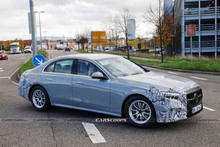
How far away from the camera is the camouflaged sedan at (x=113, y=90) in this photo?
211 inches

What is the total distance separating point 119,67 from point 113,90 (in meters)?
0.81

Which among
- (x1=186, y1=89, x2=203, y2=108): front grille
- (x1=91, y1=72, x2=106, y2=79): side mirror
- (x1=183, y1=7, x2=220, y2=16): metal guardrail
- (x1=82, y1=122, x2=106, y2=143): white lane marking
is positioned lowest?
(x1=82, y1=122, x2=106, y2=143): white lane marking

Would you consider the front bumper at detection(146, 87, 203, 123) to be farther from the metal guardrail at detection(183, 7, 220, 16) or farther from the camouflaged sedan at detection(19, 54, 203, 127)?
the metal guardrail at detection(183, 7, 220, 16)

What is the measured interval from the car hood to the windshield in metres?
0.28

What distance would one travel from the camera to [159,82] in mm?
5637

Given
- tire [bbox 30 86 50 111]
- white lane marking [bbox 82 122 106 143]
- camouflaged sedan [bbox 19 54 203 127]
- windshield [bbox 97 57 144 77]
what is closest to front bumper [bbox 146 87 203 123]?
camouflaged sedan [bbox 19 54 203 127]

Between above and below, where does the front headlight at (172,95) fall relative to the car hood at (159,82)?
below

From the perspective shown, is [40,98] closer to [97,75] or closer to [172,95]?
[97,75]

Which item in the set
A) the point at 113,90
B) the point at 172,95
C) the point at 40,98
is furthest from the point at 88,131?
the point at 40,98

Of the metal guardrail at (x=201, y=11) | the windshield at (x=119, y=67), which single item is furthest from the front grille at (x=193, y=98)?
the metal guardrail at (x=201, y=11)

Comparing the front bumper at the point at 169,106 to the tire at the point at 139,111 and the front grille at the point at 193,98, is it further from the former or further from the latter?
the tire at the point at 139,111

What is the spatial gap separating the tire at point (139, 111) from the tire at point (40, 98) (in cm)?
242

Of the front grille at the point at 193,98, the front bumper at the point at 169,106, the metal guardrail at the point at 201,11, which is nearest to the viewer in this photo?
the front bumper at the point at 169,106

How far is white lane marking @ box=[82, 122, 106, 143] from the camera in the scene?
5.01 metres
